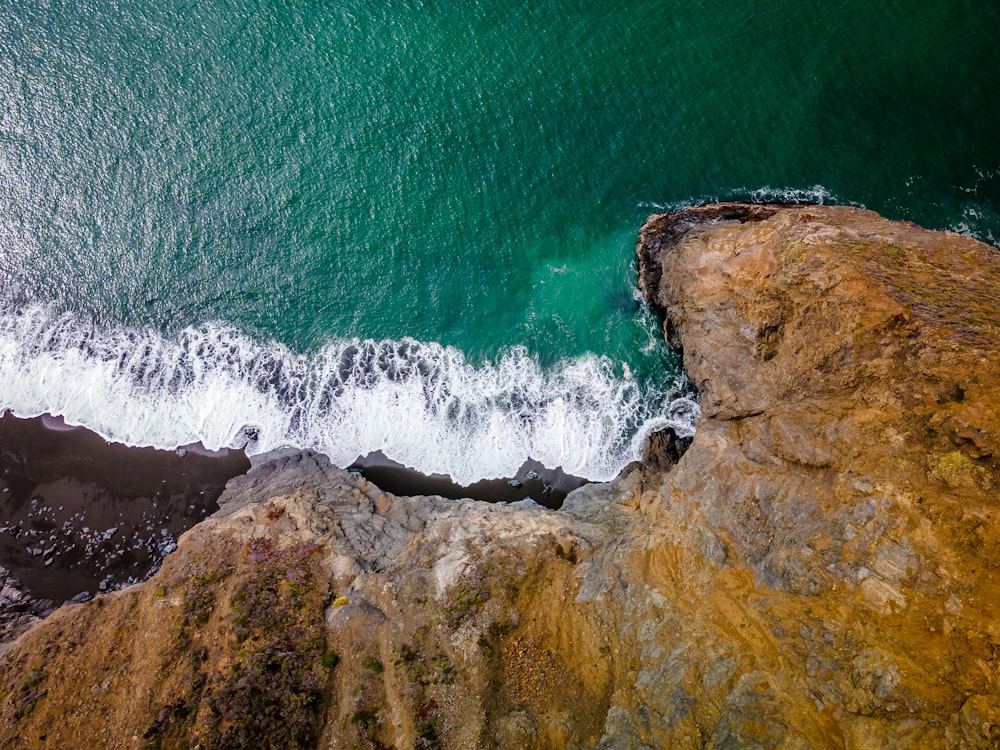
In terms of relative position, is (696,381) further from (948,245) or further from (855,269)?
(948,245)

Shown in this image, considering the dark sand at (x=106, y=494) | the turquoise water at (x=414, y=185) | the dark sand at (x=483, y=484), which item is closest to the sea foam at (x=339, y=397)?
the turquoise water at (x=414, y=185)

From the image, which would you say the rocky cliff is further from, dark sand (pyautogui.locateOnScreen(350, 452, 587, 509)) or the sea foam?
the sea foam

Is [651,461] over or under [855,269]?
under

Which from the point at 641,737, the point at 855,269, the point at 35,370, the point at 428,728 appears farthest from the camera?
the point at 35,370

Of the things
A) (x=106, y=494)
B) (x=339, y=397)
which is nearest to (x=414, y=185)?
(x=339, y=397)

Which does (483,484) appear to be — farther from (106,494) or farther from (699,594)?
(106,494)

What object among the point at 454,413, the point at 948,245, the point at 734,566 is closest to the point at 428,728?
the point at 734,566
